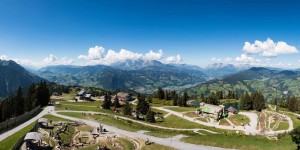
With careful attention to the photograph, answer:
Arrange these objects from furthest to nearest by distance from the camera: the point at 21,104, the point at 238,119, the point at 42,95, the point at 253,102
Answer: the point at 253,102, the point at 42,95, the point at 238,119, the point at 21,104

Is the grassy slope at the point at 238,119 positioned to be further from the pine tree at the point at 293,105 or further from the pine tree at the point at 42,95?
the pine tree at the point at 42,95

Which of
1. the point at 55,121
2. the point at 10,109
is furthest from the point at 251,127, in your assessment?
the point at 10,109

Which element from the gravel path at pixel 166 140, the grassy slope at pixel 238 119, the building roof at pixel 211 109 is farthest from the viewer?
the building roof at pixel 211 109

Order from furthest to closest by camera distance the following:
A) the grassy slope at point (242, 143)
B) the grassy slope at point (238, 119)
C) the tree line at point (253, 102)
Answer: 1. the tree line at point (253, 102)
2. the grassy slope at point (238, 119)
3. the grassy slope at point (242, 143)

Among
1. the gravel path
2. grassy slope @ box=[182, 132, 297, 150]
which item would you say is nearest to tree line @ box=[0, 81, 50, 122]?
the gravel path

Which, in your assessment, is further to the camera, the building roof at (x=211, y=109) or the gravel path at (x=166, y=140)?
the building roof at (x=211, y=109)

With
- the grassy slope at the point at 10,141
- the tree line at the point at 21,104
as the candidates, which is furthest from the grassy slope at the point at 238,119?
the tree line at the point at 21,104

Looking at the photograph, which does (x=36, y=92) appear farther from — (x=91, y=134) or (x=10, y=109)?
(x=91, y=134)

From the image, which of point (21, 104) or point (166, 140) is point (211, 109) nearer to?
point (166, 140)

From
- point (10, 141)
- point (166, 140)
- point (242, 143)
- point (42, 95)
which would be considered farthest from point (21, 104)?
point (242, 143)

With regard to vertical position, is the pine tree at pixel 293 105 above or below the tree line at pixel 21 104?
below

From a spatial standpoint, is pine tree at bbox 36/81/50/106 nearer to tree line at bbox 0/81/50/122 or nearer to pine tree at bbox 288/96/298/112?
tree line at bbox 0/81/50/122

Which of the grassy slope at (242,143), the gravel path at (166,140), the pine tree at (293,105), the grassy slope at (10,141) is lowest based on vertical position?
the pine tree at (293,105)

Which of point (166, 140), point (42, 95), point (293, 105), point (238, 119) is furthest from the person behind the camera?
point (293, 105)
